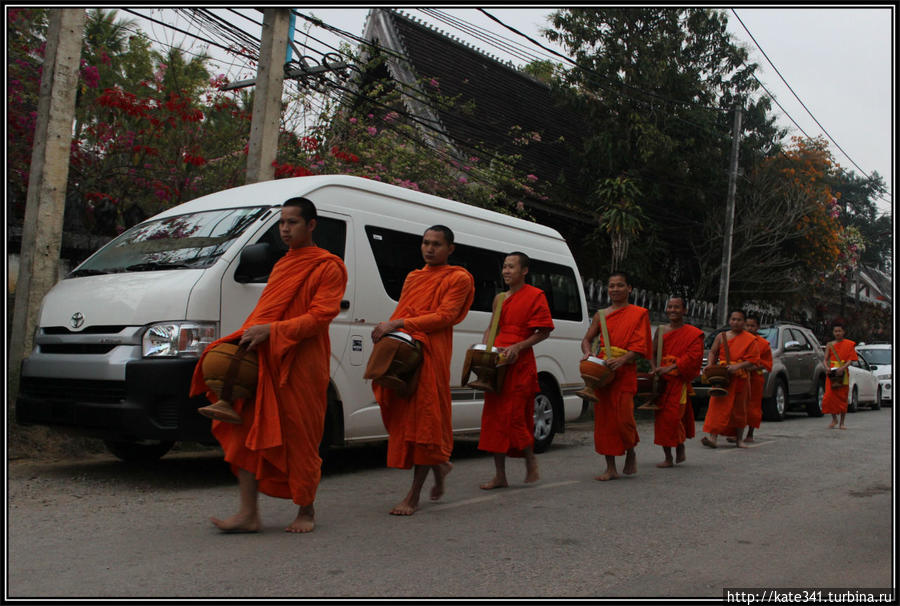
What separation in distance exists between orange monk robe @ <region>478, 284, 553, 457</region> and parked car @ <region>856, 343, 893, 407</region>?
53.1ft

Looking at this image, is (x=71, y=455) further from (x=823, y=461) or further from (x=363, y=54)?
(x=363, y=54)

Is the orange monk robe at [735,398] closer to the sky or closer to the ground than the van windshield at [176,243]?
closer to the ground

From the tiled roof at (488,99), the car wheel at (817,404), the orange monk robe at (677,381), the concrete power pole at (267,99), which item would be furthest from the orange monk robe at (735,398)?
the tiled roof at (488,99)

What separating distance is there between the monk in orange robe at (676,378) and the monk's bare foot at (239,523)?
4.59 metres

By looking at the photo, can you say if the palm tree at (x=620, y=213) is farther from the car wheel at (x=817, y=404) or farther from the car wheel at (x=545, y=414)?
the car wheel at (x=545, y=414)

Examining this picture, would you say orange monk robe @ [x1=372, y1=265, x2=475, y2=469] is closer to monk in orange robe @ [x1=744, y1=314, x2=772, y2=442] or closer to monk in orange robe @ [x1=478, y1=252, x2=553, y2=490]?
monk in orange robe @ [x1=478, y1=252, x2=553, y2=490]

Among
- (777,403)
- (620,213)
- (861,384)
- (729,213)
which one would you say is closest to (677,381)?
(777,403)

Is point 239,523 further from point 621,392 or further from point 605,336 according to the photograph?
point 605,336

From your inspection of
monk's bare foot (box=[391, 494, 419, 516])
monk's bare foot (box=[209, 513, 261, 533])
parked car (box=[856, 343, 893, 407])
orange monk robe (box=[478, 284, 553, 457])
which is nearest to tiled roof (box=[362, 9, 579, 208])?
parked car (box=[856, 343, 893, 407])

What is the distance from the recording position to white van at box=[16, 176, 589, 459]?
588 cm

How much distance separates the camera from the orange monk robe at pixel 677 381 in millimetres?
8289

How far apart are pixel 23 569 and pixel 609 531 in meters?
3.07

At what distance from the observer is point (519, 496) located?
6285mm

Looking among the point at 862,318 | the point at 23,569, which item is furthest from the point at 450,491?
the point at 862,318
